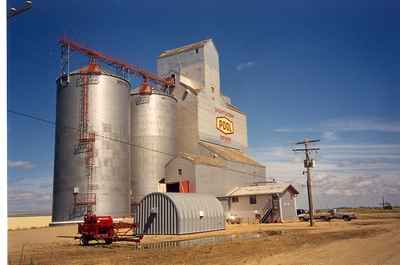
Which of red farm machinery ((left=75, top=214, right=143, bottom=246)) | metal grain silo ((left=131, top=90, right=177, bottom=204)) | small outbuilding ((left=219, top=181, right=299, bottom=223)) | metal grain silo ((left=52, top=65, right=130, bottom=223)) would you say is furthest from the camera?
metal grain silo ((left=131, top=90, right=177, bottom=204))

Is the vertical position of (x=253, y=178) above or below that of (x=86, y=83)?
below

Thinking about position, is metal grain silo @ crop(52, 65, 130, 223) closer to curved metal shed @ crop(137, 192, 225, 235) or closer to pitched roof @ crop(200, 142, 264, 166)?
curved metal shed @ crop(137, 192, 225, 235)

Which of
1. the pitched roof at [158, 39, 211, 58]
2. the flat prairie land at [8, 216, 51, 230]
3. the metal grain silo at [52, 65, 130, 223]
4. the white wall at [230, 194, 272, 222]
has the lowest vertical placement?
the flat prairie land at [8, 216, 51, 230]

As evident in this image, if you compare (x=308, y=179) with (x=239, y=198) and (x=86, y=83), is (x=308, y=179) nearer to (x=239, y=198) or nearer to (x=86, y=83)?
(x=239, y=198)

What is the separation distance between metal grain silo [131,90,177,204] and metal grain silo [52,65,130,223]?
6.09 meters

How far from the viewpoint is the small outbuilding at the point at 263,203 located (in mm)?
54000

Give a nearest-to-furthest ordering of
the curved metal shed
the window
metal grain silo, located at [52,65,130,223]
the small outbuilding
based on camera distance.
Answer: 1. the curved metal shed
2. metal grain silo, located at [52,65,130,223]
3. the small outbuilding
4. the window

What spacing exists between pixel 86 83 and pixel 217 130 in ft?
88.6

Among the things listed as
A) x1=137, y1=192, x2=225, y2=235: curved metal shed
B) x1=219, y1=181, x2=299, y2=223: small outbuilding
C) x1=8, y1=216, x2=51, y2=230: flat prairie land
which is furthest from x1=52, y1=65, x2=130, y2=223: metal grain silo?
x1=219, y1=181, x2=299, y2=223: small outbuilding

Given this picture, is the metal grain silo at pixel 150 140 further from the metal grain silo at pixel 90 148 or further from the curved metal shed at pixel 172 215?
the curved metal shed at pixel 172 215

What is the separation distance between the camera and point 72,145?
46.4m

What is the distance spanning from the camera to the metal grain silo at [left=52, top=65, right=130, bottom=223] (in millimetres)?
45438

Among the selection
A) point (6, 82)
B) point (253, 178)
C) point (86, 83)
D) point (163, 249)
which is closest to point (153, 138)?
point (86, 83)

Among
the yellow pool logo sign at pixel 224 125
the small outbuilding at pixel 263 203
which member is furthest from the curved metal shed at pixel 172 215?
the yellow pool logo sign at pixel 224 125
